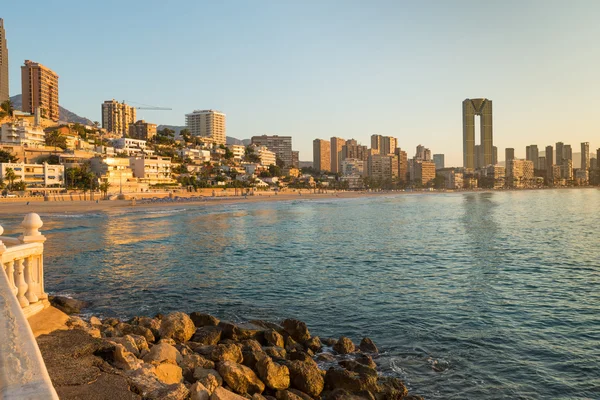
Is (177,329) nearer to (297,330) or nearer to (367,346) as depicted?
(297,330)

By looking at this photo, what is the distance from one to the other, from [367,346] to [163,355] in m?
5.49

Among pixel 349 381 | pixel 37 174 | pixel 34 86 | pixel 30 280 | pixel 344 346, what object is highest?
pixel 34 86

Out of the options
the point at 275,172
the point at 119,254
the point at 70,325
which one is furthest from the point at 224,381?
the point at 275,172

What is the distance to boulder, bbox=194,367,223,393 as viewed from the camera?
22.7 ft

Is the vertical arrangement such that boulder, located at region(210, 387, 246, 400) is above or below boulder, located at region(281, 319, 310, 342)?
above

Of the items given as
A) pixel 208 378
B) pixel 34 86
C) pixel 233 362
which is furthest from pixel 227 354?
pixel 34 86

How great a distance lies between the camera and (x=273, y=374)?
8.38 m

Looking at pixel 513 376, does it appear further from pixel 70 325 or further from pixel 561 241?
pixel 561 241

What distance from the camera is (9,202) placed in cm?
7444

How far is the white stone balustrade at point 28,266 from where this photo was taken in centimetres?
800

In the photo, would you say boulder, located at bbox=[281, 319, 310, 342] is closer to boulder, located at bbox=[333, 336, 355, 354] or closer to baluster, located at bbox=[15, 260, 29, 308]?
boulder, located at bbox=[333, 336, 355, 354]

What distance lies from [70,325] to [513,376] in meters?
9.45

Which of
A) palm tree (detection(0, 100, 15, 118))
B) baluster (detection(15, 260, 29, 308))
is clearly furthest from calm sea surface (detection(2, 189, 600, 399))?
palm tree (detection(0, 100, 15, 118))

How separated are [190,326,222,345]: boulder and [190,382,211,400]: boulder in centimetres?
398
